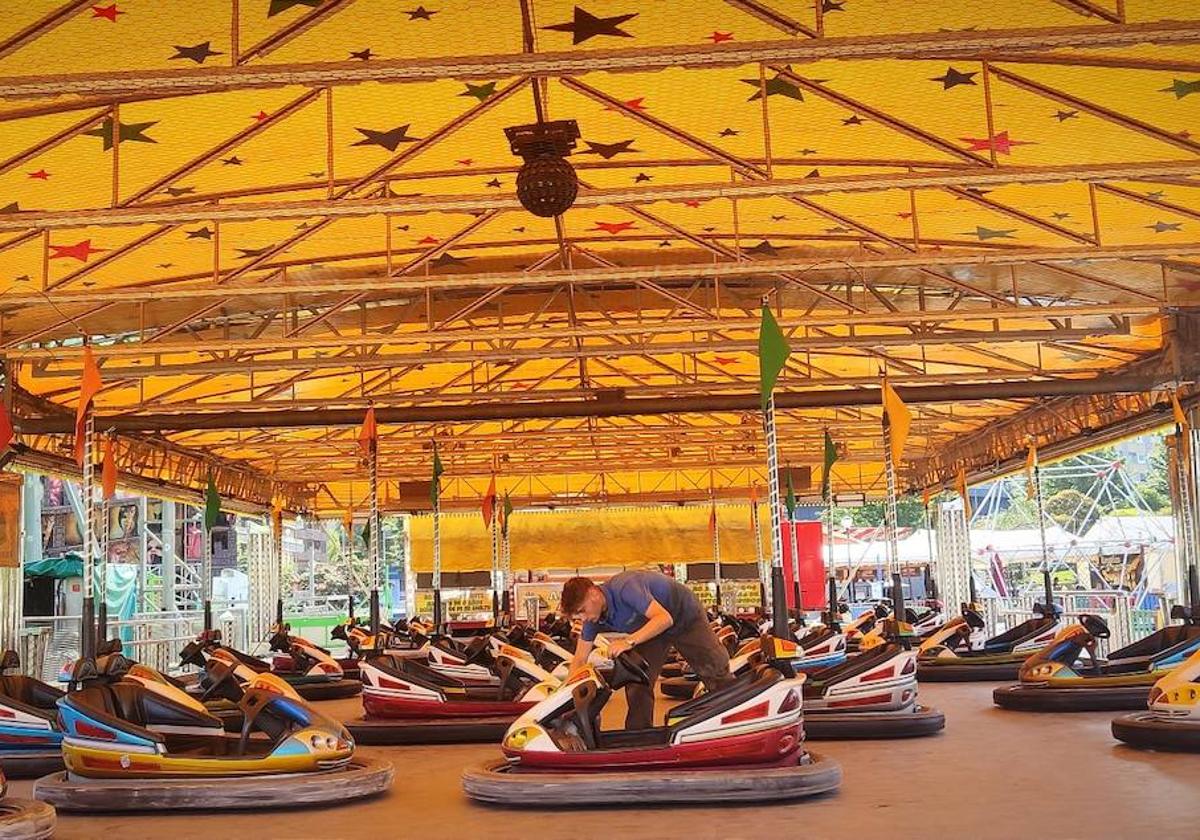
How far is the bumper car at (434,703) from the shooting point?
27.1 feet

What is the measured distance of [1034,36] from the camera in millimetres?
5129

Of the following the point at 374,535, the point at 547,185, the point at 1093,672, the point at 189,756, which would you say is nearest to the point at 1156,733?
the point at 1093,672

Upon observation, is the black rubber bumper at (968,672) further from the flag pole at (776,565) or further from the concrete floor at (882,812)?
the flag pole at (776,565)

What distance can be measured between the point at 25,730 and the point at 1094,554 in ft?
101

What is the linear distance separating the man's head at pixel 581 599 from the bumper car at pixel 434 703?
238 cm

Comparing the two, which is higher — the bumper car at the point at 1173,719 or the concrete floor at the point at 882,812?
the bumper car at the point at 1173,719

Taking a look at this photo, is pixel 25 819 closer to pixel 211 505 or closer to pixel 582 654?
pixel 582 654

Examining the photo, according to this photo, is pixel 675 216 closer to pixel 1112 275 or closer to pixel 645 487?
pixel 1112 275

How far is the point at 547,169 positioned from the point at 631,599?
202cm

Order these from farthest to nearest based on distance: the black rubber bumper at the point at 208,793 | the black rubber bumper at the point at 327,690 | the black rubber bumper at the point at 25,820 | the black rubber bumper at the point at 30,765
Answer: the black rubber bumper at the point at 327,690 → the black rubber bumper at the point at 30,765 → the black rubber bumper at the point at 208,793 → the black rubber bumper at the point at 25,820

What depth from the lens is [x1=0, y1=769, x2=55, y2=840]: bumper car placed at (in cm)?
459

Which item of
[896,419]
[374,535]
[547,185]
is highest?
[547,185]

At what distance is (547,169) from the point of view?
6.42m

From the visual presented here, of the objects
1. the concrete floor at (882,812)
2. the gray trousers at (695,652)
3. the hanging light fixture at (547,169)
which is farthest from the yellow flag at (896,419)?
the hanging light fixture at (547,169)
